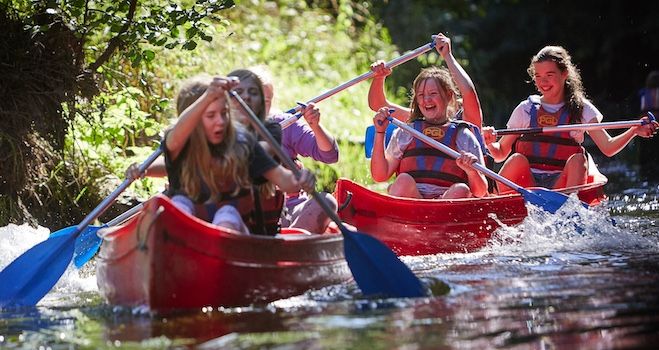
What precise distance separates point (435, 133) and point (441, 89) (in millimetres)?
278

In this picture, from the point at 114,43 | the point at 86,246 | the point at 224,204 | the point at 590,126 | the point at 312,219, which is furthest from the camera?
the point at 590,126

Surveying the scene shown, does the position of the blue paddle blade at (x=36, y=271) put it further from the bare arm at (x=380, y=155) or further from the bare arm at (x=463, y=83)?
the bare arm at (x=463, y=83)

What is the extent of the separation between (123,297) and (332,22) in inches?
420

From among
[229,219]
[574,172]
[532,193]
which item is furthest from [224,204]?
[574,172]

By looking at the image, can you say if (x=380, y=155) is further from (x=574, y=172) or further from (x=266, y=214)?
(x=266, y=214)

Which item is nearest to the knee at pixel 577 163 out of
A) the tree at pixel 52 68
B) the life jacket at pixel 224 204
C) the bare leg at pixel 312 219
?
the bare leg at pixel 312 219

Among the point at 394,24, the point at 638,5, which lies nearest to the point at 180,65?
the point at 394,24

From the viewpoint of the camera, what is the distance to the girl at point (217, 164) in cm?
544

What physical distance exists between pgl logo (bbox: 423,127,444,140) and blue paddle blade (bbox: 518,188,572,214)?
0.61m

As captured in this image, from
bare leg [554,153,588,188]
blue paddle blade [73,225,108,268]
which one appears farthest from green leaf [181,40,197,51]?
bare leg [554,153,588,188]

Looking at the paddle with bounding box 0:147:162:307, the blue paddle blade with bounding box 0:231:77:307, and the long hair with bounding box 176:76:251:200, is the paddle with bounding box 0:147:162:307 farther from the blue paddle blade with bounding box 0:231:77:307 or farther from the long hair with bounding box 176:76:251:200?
the long hair with bounding box 176:76:251:200

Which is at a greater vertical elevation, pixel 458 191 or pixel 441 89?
pixel 441 89

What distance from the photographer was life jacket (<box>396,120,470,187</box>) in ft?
25.3

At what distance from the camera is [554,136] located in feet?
27.6
